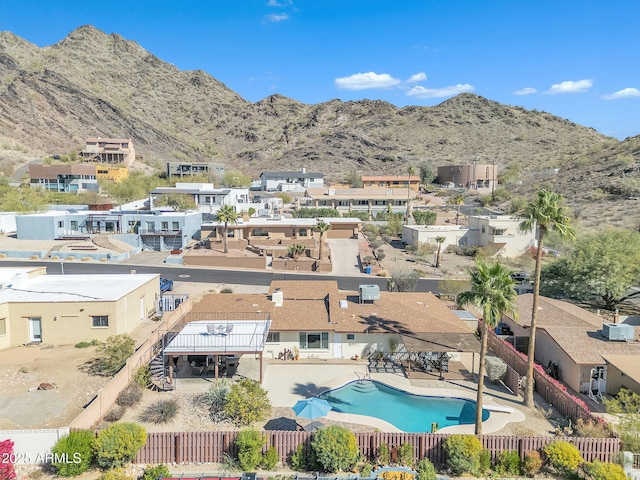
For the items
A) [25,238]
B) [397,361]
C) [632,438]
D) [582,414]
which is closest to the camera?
[632,438]

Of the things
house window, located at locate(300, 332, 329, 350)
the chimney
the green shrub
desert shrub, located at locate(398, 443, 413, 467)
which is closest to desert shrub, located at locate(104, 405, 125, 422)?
the green shrub

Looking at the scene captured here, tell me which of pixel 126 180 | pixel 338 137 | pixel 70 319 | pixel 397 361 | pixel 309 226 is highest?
pixel 338 137

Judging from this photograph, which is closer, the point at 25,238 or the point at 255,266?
the point at 255,266

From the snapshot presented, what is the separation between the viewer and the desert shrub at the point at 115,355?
22906mm

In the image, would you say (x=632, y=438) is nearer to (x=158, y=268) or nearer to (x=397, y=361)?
(x=397, y=361)

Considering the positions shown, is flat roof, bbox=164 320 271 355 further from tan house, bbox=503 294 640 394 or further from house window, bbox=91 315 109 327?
tan house, bbox=503 294 640 394

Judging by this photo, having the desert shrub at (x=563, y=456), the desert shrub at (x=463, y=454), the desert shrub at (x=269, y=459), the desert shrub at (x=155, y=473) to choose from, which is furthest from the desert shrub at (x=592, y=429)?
the desert shrub at (x=155, y=473)

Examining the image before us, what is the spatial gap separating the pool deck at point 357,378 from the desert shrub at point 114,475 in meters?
7.25

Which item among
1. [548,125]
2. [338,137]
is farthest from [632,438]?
[548,125]

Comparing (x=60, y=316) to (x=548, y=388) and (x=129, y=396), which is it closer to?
(x=129, y=396)

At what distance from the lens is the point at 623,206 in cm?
6812

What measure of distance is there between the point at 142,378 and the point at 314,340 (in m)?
9.74

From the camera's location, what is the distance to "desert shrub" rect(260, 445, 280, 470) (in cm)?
1598

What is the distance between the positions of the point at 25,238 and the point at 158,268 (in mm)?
22555
